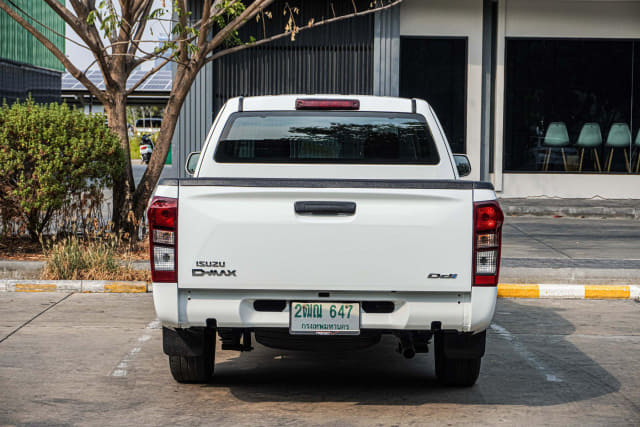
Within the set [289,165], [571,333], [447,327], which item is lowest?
[571,333]

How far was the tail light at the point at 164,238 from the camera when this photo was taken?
17.8ft

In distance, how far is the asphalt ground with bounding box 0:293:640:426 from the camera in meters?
5.70

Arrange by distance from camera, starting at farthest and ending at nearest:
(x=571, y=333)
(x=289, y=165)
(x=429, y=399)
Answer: (x=571, y=333) < (x=289, y=165) < (x=429, y=399)

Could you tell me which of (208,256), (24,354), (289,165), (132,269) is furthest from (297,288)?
(132,269)

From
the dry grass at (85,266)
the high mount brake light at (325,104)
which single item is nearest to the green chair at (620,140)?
the dry grass at (85,266)

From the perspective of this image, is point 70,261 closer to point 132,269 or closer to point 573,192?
point 132,269

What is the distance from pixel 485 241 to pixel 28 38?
78.2 ft

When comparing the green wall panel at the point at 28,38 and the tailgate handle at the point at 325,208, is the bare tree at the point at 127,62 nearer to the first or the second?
the tailgate handle at the point at 325,208

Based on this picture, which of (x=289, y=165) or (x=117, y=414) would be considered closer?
(x=117, y=414)

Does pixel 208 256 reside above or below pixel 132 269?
above

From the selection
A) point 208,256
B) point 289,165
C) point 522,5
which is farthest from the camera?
point 522,5

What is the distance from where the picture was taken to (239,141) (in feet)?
23.3

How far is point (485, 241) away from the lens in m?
5.46

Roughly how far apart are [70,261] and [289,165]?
4638 millimetres
